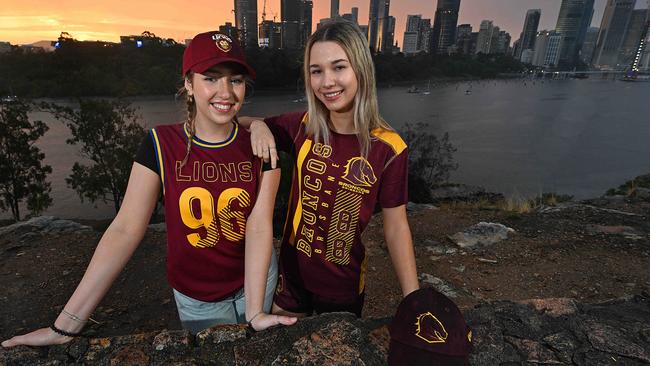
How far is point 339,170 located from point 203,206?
2.22 feet

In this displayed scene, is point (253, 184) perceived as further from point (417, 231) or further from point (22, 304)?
point (417, 231)

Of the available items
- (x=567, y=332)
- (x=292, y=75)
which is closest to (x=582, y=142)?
(x=292, y=75)

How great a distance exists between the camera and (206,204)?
1537 millimetres

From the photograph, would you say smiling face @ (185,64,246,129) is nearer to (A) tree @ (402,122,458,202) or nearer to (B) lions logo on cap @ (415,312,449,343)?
(B) lions logo on cap @ (415,312,449,343)

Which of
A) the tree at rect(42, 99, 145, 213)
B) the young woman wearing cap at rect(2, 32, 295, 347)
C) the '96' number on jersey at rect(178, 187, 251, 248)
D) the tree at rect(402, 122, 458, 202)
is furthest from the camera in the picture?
the tree at rect(402, 122, 458, 202)

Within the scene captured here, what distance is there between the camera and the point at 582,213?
7.07 m

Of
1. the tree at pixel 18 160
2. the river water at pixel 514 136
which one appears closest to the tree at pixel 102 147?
the tree at pixel 18 160

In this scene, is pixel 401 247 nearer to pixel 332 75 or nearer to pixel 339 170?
pixel 339 170

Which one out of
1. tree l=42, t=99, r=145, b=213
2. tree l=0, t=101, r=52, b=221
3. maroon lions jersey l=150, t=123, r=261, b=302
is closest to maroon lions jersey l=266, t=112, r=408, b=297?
maroon lions jersey l=150, t=123, r=261, b=302

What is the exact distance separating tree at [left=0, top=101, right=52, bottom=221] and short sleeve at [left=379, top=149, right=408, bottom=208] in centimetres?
2082

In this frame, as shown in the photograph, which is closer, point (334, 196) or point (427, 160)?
point (334, 196)

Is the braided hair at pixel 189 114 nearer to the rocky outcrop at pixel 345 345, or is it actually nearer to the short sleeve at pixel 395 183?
the rocky outcrop at pixel 345 345

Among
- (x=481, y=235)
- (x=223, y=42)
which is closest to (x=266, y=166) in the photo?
(x=223, y=42)

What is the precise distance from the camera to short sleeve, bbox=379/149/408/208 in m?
1.75
